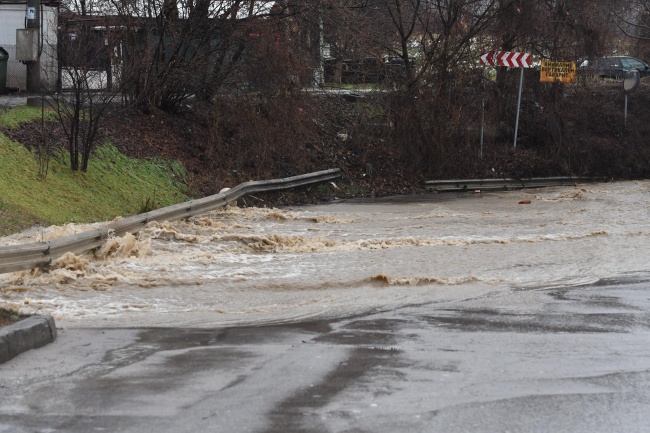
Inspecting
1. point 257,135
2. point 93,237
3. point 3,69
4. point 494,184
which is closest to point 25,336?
point 93,237

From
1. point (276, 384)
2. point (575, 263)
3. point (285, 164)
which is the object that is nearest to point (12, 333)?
point (276, 384)

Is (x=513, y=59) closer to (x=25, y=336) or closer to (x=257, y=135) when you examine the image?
(x=257, y=135)

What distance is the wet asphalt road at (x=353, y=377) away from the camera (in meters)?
6.21

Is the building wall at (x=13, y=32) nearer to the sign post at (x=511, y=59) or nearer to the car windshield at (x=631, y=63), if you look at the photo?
the sign post at (x=511, y=59)

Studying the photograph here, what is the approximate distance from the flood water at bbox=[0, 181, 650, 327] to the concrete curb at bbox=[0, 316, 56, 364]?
1.02 meters

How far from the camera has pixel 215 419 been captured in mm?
6203

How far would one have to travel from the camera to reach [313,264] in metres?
13.7

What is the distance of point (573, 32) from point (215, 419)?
28440mm

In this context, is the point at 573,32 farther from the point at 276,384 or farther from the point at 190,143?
the point at 276,384

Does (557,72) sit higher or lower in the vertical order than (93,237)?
higher

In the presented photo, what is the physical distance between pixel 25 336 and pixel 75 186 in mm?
11315

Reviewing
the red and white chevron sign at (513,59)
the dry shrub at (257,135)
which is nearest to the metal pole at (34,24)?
the dry shrub at (257,135)

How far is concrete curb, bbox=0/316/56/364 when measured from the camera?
7827mm

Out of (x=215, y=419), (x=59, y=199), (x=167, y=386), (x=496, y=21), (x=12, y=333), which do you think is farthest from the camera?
(x=496, y=21)
